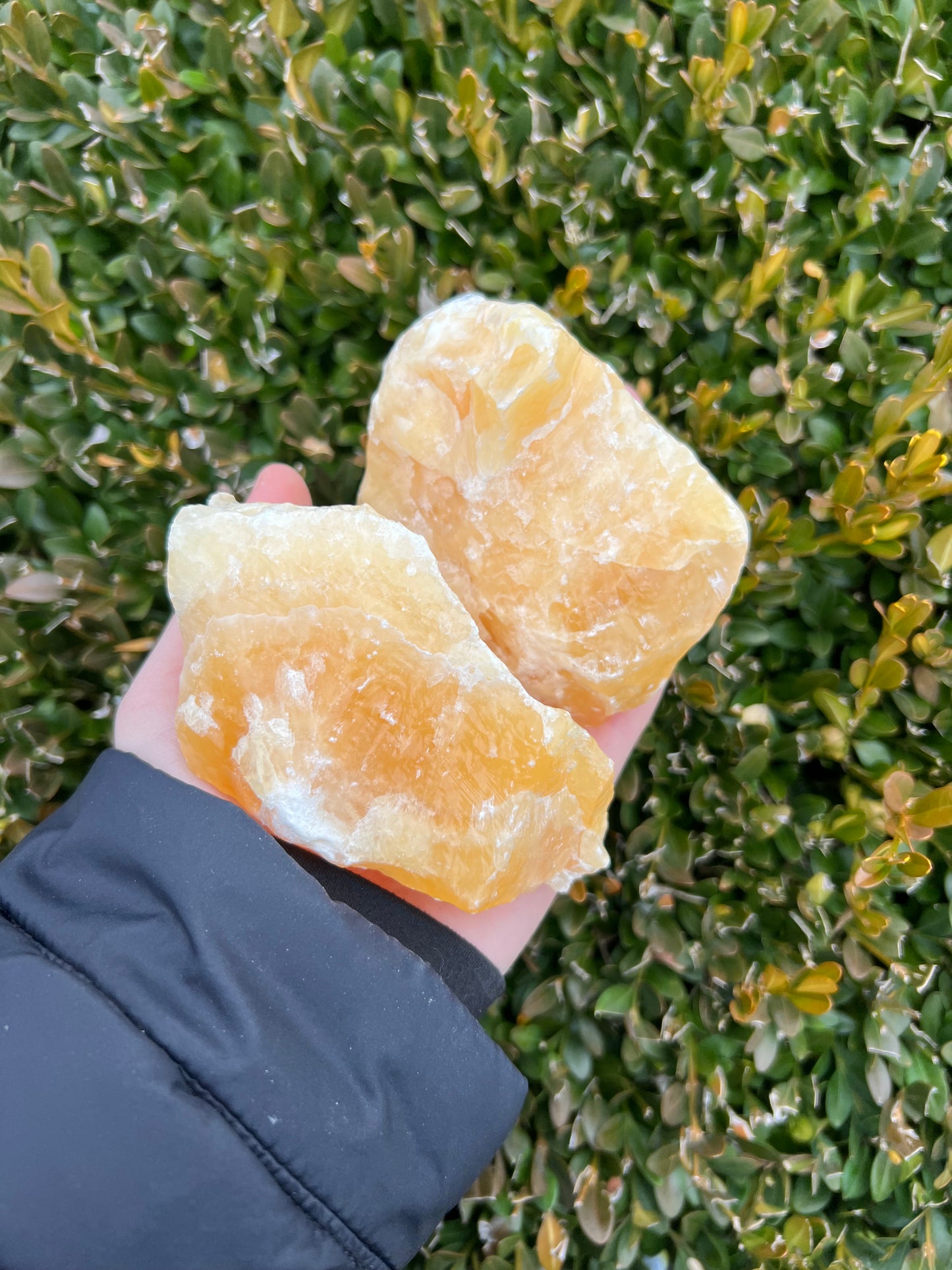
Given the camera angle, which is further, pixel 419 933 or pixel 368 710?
pixel 419 933

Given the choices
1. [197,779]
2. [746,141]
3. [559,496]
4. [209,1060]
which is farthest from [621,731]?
[746,141]

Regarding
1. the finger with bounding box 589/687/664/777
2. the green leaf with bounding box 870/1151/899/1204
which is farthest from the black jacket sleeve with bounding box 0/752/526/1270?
the green leaf with bounding box 870/1151/899/1204

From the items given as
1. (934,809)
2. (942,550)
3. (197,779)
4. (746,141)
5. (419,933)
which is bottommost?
(419,933)

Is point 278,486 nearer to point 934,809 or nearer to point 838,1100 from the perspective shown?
point 934,809

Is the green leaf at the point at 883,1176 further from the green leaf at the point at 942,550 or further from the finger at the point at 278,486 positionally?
the finger at the point at 278,486

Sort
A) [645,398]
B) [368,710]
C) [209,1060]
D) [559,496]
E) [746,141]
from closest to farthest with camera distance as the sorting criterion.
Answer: [209,1060]
[368,710]
[559,496]
[746,141]
[645,398]

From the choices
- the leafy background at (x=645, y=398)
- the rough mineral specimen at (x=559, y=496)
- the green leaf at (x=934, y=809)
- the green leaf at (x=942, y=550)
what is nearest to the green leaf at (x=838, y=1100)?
the leafy background at (x=645, y=398)

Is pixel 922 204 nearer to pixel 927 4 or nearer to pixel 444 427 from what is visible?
pixel 927 4
